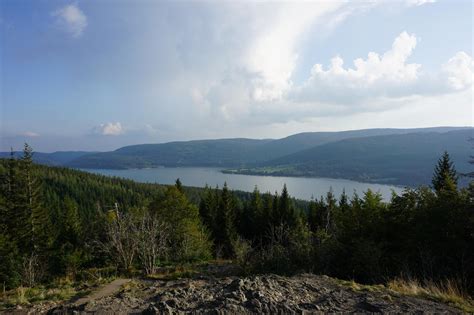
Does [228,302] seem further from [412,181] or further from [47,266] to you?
[412,181]

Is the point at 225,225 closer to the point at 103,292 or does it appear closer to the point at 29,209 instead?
the point at 29,209

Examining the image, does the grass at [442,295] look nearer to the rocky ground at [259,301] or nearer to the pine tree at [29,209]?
the rocky ground at [259,301]

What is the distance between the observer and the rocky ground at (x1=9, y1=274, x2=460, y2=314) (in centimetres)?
612

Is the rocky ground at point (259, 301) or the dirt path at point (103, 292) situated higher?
the rocky ground at point (259, 301)

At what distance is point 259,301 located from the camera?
6324mm

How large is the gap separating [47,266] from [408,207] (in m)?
30.2

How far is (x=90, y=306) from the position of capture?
6.53 meters

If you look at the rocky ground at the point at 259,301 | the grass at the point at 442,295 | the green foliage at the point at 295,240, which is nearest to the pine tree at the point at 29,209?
the green foliage at the point at 295,240

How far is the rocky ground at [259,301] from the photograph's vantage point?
20.1 feet

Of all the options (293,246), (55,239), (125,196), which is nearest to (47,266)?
(55,239)

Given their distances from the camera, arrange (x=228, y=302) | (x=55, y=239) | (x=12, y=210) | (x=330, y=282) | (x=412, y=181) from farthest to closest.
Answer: (x=412, y=181) → (x=55, y=239) → (x=12, y=210) → (x=330, y=282) → (x=228, y=302)

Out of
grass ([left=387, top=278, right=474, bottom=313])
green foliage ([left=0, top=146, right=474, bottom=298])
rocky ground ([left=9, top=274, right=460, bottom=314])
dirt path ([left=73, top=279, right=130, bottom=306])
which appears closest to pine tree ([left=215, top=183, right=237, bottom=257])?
green foliage ([left=0, top=146, right=474, bottom=298])

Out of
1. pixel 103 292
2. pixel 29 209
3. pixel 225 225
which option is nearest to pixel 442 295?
pixel 103 292

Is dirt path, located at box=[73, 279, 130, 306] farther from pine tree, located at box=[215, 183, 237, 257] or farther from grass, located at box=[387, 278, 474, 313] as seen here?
pine tree, located at box=[215, 183, 237, 257]
